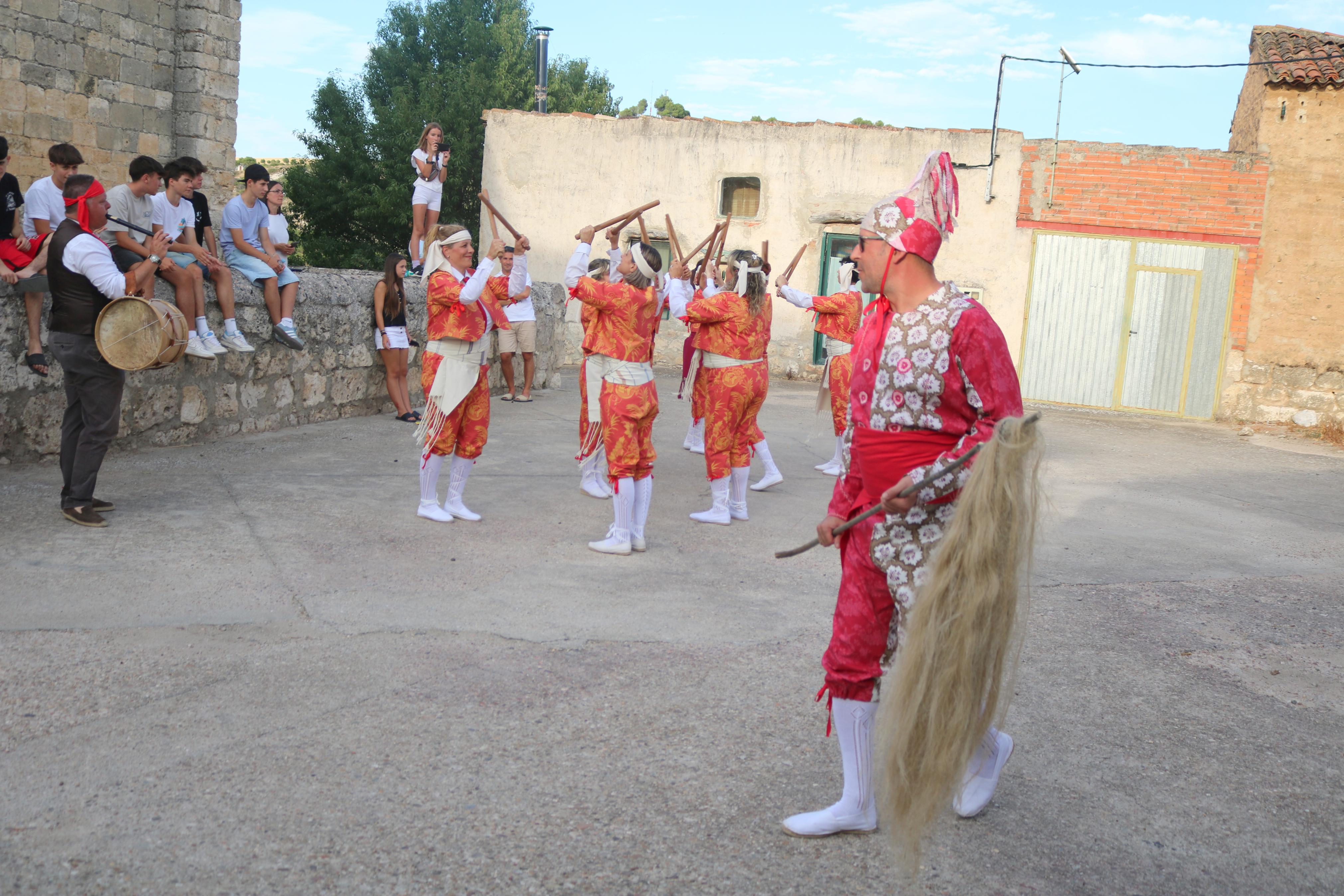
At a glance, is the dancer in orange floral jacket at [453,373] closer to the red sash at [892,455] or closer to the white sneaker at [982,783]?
the red sash at [892,455]

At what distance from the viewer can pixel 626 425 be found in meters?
5.89

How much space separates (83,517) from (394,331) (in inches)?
182

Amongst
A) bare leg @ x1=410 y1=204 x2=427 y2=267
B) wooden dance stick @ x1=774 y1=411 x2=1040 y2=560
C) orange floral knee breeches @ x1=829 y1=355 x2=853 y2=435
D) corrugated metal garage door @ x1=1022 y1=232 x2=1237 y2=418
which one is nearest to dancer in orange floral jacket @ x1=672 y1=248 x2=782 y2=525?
orange floral knee breeches @ x1=829 y1=355 x2=853 y2=435

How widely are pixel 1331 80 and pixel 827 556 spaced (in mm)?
11857

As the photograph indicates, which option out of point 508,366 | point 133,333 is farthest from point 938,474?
point 508,366

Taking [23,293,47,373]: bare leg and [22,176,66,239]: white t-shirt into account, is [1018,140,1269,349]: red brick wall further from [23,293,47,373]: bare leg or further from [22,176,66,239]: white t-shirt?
[23,293,47,373]: bare leg

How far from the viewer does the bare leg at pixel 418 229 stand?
10.8 metres

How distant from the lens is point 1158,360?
15.0m

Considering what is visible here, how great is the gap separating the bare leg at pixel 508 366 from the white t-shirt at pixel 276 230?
9.38 feet

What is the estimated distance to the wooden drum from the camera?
555 cm

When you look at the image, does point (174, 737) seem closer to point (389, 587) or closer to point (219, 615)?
point (219, 615)

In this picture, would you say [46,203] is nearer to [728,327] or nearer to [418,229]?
[418,229]

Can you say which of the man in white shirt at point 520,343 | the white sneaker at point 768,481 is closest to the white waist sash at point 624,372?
the white sneaker at point 768,481

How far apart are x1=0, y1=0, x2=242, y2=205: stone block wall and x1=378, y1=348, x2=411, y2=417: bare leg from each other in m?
5.10
